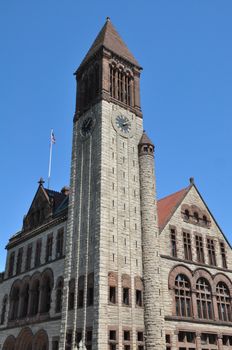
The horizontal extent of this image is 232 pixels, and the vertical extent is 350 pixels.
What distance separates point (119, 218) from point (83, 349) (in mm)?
12173

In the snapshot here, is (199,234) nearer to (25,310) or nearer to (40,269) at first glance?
(40,269)

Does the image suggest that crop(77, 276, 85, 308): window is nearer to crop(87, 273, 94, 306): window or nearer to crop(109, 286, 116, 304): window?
crop(87, 273, 94, 306): window

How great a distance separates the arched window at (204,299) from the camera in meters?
40.6

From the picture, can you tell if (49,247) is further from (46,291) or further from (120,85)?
(120,85)

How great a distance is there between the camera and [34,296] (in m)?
44.9

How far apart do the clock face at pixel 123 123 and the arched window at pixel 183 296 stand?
15.7 meters

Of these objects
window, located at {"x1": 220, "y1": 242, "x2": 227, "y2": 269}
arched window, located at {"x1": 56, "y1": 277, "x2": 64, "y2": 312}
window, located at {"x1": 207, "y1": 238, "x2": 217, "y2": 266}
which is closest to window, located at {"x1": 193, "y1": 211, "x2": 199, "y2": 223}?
window, located at {"x1": 207, "y1": 238, "x2": 217, "y2": 266}

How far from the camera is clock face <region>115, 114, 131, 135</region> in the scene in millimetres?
44156

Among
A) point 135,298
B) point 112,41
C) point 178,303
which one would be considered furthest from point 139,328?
point 112,41

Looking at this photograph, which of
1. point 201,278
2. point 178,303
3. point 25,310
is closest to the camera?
point 178,303

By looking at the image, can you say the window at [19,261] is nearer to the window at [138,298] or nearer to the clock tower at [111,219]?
the clock tower at [111,219]

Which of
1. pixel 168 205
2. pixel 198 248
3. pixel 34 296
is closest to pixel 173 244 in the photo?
pixel 198 248

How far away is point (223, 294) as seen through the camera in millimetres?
43469

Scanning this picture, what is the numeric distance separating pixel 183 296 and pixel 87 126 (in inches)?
781
